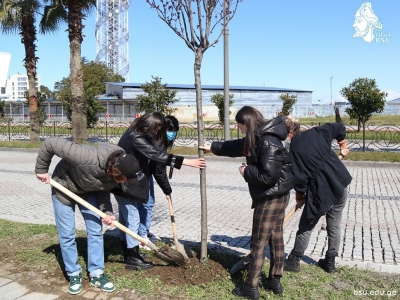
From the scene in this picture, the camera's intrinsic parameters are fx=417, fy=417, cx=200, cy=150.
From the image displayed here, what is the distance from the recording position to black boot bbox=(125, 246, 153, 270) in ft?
13.2

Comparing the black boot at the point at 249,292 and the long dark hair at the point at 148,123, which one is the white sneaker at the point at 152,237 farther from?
the black boot at the point at 249,292

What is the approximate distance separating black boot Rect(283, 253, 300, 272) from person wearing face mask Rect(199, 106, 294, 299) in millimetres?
493

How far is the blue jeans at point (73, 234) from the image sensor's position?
11.8 feet

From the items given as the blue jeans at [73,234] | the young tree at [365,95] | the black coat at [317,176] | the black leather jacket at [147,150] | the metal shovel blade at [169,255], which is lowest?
the metal shovel blade at [169,255]

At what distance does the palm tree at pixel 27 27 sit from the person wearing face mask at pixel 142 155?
15.5 m

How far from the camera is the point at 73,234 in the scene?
366 centimetres

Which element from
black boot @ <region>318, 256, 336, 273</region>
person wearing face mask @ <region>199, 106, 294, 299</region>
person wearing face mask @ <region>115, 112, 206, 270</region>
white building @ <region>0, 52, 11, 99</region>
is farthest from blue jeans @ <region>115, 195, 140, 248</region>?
white building @ <region>0, 52, 11, 99</region>

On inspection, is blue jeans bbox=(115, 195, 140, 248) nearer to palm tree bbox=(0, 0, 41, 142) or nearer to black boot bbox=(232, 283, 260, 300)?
black boot bbox=(232, 283, 260, 300)

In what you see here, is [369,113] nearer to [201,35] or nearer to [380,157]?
[380,157]

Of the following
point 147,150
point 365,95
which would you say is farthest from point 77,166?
point 365,95

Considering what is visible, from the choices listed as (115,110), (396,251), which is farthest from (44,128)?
(396,251)

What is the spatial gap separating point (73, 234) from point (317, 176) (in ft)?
7.27

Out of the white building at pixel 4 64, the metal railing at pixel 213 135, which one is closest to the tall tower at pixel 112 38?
the white building at pixel 4 64

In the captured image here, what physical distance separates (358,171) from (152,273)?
27.7 ft
